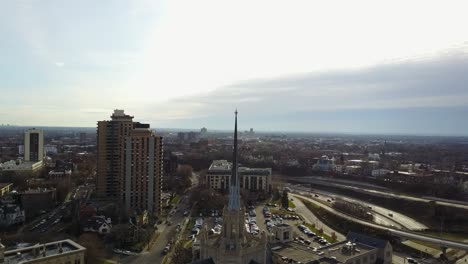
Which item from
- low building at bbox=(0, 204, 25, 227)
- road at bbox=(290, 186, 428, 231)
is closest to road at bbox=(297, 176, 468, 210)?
road at bbox=(290, 186, 428, 231)

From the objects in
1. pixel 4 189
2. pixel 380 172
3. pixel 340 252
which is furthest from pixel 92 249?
pixel 380 172

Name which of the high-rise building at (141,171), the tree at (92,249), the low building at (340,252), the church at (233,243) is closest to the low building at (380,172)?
the high-rise building at (141,171)

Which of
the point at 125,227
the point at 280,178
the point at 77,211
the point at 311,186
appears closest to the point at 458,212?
the point at 311,186

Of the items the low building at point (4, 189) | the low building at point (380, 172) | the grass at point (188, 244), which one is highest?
the low building at point (380, 172)

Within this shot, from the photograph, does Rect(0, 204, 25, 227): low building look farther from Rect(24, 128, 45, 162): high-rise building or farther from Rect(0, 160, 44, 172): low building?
Rect(24, 128, 45, 162): high-rise building

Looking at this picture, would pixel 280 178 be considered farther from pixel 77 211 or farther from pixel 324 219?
pixel 77 211

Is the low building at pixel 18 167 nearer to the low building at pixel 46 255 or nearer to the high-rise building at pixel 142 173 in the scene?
the high-rise building at pixel 142 173
